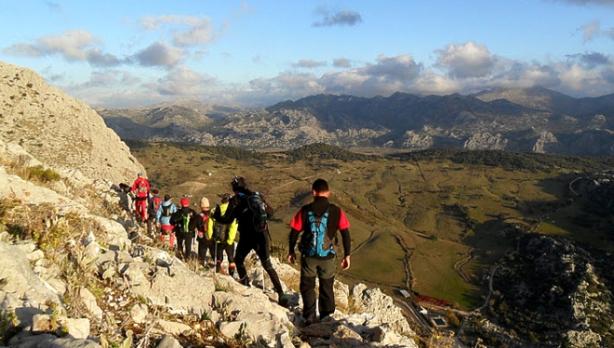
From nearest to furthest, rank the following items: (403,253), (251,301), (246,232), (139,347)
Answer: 1. (139,347)
2. (251,301)
3. (246,232)
4. (403,253)


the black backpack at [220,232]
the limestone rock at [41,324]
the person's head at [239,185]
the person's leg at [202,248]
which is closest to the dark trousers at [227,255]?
the black backpack at [220,232]

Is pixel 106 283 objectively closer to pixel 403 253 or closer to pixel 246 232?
pixel 246 232

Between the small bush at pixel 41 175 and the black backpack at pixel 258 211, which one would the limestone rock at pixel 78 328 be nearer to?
the black backpack at pixel 258 211

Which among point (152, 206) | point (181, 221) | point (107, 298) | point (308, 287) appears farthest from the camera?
point (152, 206)

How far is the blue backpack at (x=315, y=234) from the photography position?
10492 millimetres

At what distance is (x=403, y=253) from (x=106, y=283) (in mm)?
177970

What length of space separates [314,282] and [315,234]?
1383mm

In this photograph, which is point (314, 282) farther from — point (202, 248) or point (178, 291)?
point (202, 248)

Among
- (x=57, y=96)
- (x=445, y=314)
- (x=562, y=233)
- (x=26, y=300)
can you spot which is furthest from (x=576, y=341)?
(x=26, y=300)

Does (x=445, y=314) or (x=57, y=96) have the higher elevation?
(x=57, y=96)

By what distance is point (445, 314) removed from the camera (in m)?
120

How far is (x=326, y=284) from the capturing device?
11047mm

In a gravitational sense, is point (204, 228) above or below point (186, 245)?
above

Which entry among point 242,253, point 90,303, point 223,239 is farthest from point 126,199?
point 90,303
